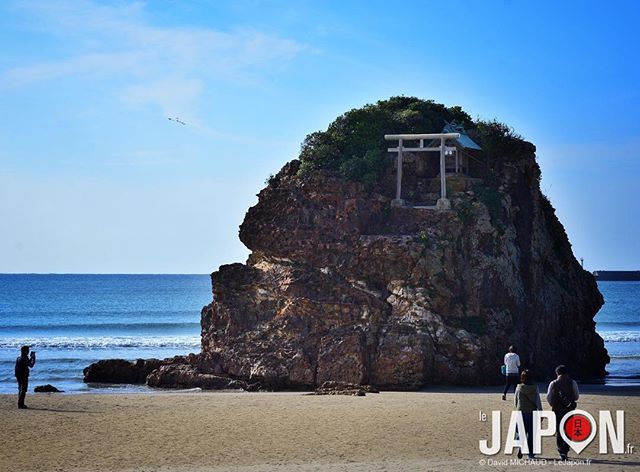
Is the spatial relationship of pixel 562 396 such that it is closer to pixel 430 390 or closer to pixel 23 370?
pixel 430 390

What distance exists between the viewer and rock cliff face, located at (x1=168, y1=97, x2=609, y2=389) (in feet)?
97.9

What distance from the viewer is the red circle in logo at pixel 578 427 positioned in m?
18.1

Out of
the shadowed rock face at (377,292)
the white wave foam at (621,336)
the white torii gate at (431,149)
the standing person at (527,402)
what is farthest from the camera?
the white wave foam at (621,336)

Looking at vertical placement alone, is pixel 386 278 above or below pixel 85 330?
above

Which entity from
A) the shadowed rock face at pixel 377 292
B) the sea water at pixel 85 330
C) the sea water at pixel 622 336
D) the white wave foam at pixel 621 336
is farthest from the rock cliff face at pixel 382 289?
the white wave foam at pixel 621 336

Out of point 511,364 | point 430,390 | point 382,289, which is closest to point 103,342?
point 382,289

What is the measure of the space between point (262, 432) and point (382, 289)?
12.7m

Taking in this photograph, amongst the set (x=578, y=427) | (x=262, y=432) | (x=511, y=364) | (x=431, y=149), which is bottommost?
(x=262, y=432)

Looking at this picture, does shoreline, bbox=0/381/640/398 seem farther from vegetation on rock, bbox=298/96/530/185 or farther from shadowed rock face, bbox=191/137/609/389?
vegetation on rock, bbox=298/96/530/185

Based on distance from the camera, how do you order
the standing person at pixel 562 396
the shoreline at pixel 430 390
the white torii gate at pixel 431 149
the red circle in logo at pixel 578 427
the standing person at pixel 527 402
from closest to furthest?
the standing person at pixel 562 396
the standing person at pixel 527 402
the red circle in logo at pixel 578 427
the shoreline at pixel 430 390
the white torii gate at pixel 431 149

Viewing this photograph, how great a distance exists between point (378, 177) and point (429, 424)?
53.5 ft

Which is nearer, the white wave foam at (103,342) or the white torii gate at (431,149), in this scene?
the white torii gate at (431,149)

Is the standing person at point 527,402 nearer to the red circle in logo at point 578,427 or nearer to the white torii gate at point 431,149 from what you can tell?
the red circle in logo at point 578,427

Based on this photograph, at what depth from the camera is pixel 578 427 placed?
62.8 ft
